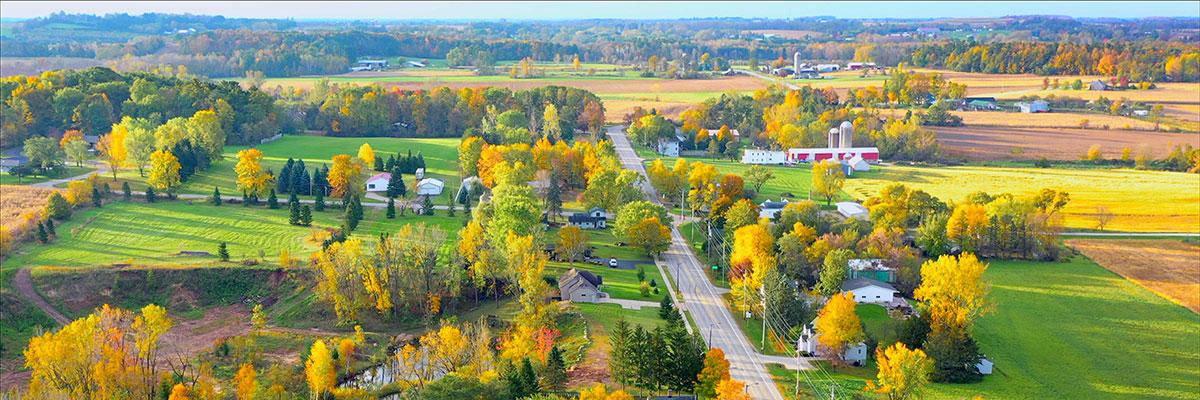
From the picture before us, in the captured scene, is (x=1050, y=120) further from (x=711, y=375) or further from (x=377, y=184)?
(x=711, y=375)

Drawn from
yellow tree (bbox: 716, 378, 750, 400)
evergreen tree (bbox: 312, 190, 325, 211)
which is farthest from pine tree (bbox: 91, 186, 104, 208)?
yellow tree (bbox: 716, 378, 750, 400)

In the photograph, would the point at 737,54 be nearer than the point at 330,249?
No

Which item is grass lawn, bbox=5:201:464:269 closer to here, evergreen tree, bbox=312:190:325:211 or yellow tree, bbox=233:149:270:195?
evergreen tree, bbox=312:190:325:211

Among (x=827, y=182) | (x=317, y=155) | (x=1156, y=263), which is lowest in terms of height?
(x=1156, y=263)

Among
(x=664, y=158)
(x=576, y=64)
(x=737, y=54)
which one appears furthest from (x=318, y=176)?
(x=737, y=54)

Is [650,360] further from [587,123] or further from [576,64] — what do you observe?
[576,64]

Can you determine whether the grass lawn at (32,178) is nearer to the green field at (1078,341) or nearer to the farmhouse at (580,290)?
the farmhouse at (580,290)

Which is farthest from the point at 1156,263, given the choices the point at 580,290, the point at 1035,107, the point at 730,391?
the point at 1035,107
